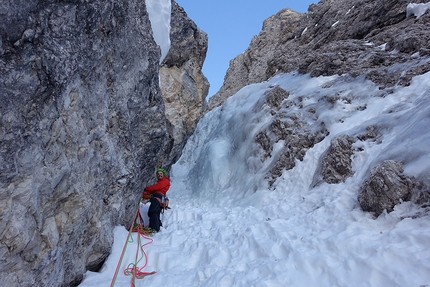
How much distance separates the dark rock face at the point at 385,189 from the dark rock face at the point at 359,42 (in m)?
3.69

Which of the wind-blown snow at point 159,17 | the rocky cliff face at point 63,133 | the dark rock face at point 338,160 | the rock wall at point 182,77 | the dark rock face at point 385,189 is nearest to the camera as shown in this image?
the rocky cliff face at point 63,133

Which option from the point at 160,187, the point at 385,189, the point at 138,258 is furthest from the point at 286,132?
the point at 138,258

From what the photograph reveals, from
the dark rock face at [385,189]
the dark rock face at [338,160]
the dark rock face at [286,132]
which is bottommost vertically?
the dark rock face at [385,189]

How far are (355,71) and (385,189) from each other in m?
5.47

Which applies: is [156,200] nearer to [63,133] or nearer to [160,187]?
[160,187]

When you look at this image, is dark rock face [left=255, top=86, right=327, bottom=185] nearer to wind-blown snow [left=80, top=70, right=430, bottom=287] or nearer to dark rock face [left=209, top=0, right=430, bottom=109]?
wind-blown snow [left=80, top=70, right=430, bottom=287]

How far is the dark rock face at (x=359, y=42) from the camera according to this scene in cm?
825

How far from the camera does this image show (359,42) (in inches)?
434

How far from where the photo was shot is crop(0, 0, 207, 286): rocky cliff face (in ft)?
8.76

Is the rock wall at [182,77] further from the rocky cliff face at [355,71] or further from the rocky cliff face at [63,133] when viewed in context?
the rocky cliff face at [63,133]

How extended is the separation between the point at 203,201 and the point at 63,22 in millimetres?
7630

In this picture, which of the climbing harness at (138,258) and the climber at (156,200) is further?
the climber at (156,200)

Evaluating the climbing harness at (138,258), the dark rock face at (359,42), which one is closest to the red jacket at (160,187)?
the climbing harness at (138,258)

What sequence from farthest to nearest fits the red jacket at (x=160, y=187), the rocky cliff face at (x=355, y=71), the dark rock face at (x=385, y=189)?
the red jacket at (x=160, y=187) < the rocky cliff face at (x=355, y=71) < the dark rock face at (x=385, y=189)
